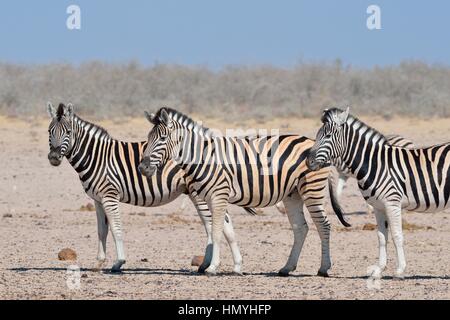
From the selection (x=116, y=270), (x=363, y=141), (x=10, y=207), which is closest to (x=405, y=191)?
(x=363, y=141)

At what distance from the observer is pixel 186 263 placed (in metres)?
14.6

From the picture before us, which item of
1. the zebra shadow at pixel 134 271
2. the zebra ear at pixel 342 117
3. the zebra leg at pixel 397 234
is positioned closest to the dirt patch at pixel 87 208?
the zebra shadow at pixel 134 271

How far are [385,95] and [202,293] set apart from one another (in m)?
31.6

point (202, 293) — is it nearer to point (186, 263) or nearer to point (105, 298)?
point (105, 298)

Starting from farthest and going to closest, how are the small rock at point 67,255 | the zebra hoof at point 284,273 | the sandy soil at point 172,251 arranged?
the small rock at point 67,255, the zebra hoof at point 284,273, the sandy soil at point 172,251

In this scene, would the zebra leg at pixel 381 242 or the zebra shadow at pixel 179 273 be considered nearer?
the zebra leg at pixel 381 242

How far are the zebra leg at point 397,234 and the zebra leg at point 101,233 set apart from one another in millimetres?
3344

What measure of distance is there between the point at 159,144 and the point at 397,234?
2.76m

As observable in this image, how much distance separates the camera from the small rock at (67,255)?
14.8m

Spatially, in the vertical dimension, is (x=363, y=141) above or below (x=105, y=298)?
above

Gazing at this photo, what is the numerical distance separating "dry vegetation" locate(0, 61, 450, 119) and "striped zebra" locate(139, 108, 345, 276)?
69.7 feet

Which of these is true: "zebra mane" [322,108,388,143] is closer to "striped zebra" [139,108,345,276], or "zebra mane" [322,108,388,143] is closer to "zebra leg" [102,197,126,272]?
"striped zebra" [139,108,345,276]

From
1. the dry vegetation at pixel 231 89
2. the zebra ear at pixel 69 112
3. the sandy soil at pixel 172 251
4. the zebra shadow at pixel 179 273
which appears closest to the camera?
the sandy soil at pixel 172 251

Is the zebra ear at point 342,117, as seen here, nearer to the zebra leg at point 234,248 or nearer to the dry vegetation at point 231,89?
the zebra leg at point 234,248
